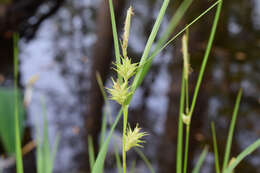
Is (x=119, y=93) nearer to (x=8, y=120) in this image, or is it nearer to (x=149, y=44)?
(x=149, y=44)

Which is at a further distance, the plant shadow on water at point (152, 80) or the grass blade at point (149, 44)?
the plant shadow on water at point (152, 80)

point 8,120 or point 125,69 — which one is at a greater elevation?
point 125,69

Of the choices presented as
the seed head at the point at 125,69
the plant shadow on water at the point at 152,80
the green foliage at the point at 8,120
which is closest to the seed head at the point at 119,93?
the seed head at the point at 125,69

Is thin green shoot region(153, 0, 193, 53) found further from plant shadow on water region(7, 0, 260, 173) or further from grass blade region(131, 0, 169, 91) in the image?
plant shadow on water region(7, 0, 260, 173)

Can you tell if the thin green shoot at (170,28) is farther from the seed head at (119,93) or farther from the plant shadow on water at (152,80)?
the plant shadow on water at (152,80)

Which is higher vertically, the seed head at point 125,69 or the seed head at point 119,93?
the seed head at point 125,69

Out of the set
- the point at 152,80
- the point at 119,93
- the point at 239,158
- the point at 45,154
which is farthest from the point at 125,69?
the point at 152,80

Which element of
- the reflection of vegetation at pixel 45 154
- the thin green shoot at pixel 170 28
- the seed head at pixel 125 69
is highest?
the thin green shoot at pixel 170 28

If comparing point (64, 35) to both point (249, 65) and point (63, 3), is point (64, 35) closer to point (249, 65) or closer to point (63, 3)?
point (63, 3)

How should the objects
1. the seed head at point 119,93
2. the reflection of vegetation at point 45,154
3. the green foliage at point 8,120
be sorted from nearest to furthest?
the seed head at point 119,93 → the reflection of vegetation at point 45,154 → the green foliage at point 8,120

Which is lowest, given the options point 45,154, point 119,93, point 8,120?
point 8,120
